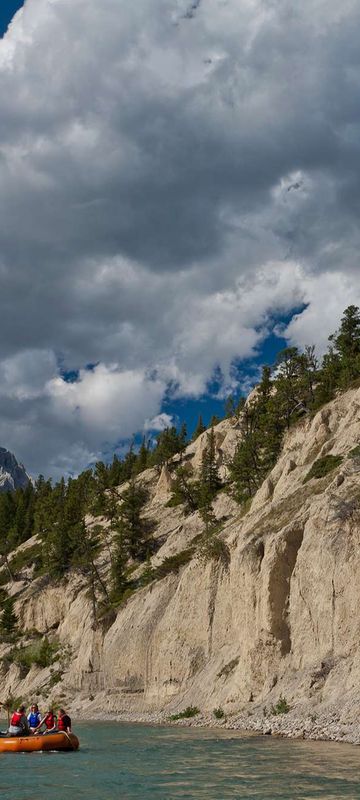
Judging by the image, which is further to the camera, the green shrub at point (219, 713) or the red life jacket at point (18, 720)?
the green shrub at point (219, 713)

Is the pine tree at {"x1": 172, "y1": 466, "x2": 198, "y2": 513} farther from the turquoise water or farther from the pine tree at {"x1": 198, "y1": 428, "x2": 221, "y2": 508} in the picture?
the turquoise water

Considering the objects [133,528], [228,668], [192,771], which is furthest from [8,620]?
[192,771]

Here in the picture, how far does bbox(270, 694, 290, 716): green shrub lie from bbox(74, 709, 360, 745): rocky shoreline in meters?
0.28

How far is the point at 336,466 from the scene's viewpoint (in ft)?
144

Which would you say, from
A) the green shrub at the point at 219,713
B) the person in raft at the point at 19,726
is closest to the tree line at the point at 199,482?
the green shrub at the point at 219,713

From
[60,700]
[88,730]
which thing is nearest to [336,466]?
[88,730]

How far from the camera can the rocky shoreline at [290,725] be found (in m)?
26.5

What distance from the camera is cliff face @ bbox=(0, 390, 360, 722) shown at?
109ft

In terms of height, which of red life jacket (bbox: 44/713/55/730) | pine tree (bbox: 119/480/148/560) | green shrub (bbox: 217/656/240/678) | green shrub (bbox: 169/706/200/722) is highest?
pine tree (bbox: 119/480/148/560)

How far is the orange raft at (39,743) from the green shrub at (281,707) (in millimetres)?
9359

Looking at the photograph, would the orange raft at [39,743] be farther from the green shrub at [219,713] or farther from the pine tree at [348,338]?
the pine tree at [348,338]

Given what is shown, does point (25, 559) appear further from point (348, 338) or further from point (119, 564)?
point (348, 338)

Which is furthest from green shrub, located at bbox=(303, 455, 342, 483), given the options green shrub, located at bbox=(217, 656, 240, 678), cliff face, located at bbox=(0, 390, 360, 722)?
green shrub, located at bbox=(217, 656, 240, 678)

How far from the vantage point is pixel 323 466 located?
1799 inches
